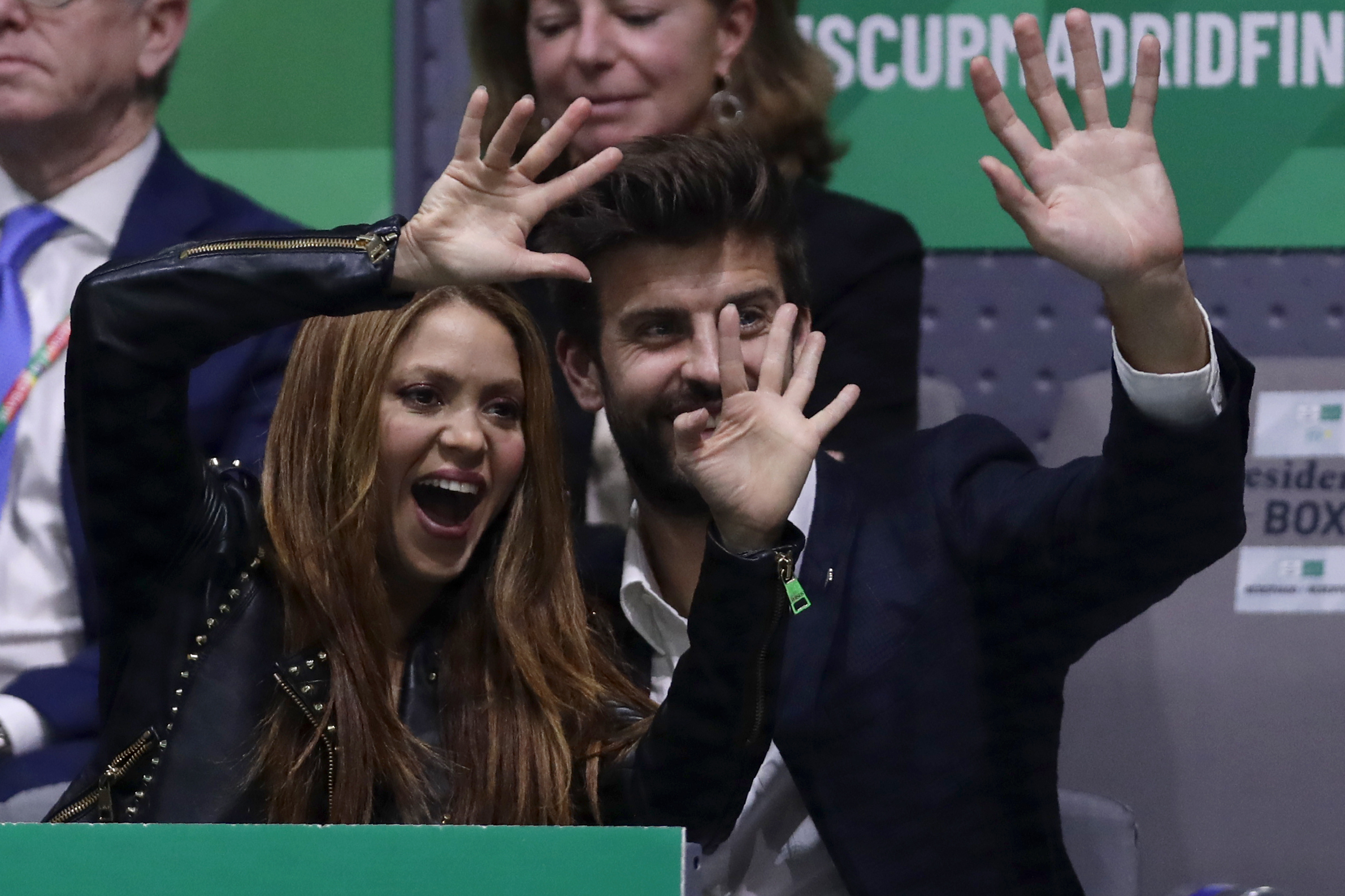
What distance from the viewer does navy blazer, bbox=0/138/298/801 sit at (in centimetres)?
139

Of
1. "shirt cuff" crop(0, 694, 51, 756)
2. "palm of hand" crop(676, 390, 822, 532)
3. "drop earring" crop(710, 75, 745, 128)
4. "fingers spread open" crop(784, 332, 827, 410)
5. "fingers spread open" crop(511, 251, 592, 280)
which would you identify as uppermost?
"drop earring" crop(710, 75, 745, 128)

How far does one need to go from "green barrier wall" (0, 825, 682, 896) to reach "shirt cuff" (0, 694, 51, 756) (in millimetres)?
704

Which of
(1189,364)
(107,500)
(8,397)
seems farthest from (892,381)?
(8,397)

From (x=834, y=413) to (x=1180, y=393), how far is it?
23cm

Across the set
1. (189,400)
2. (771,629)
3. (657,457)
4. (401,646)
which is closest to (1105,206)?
(771,629)

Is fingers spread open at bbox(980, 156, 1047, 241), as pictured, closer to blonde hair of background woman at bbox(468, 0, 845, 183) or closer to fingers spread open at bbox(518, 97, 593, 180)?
fingers spread open at bbox(518, 97, 593, 180)

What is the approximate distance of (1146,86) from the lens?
3.45 ft

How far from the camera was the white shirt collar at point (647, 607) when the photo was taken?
137 centimetres

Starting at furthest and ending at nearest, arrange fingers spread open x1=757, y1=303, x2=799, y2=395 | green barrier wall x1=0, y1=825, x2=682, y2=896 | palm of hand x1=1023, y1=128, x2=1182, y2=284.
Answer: fingers spread open x1=757, y1=303, x2=799, y2=395 → palm of hand x1=1023, y1=128, x2=1182, y2=284 → green barrier wall x1=0, y1=825, x2=682, y2=896

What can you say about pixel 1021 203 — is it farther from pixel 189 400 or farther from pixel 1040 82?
pixel 189 400

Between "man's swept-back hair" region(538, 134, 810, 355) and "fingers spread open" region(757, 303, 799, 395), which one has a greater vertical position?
"man's swept-back hair" region(538, 134, 810, 355)

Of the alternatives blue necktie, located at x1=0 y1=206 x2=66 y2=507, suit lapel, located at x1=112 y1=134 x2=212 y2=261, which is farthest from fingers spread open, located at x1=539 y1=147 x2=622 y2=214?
blue necktie, located at x1=0 y1=206 x2=66 y2=507

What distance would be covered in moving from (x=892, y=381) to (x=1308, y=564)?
410mm

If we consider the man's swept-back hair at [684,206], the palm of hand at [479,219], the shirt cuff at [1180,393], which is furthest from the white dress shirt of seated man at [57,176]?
the shirt cuff at [1180,393]
